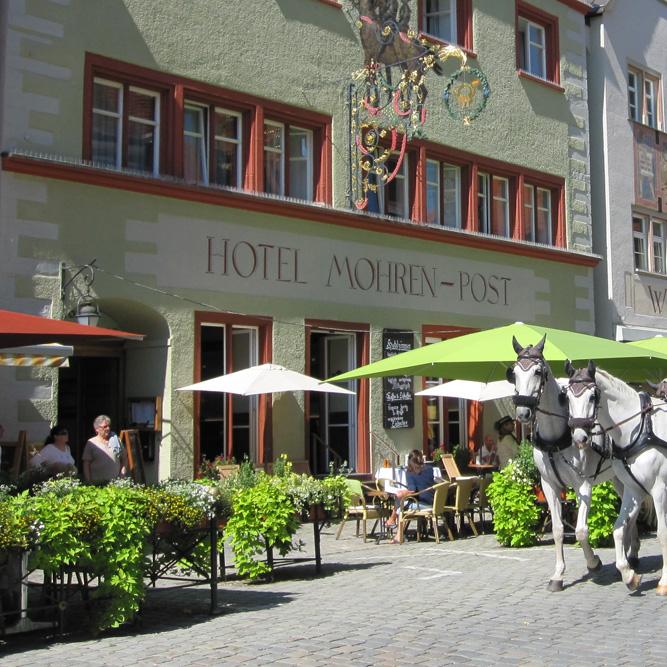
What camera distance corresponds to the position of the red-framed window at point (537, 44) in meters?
22.7

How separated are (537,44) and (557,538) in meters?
15.6

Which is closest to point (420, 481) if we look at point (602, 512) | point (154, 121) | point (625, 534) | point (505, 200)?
point (602, 512)

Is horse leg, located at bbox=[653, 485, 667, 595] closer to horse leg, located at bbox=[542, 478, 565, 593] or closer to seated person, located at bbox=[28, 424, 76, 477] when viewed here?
horse leg, located at bbox=[542, 478, 565, 593]

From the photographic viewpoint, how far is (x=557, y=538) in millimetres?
10055

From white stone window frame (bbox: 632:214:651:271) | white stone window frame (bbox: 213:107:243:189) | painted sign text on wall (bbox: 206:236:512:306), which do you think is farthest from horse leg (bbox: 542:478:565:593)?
white stone window frame (bbox: 632:214:651:271)

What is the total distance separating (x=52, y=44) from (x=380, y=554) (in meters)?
8.02

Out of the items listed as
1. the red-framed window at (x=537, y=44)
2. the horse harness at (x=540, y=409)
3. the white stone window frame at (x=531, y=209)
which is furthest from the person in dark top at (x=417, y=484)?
the red-framed window at (x=537, y=44)

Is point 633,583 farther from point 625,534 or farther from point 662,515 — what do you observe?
point 625,534

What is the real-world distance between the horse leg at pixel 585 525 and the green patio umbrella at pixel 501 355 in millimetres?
2091

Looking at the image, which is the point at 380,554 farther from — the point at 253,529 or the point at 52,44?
the point at 52,44

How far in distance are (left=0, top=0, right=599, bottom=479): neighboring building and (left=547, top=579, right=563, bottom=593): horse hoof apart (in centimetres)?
701

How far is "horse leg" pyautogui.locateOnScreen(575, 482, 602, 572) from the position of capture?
10047 millimetres

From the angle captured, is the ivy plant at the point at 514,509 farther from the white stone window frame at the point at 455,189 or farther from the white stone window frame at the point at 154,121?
the white stone window frame at the point at 455,189

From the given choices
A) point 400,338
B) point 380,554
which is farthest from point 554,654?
point 400,338
